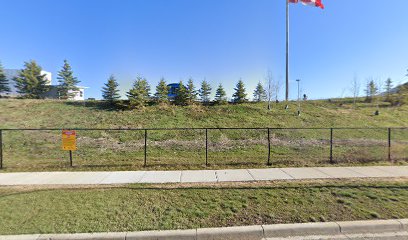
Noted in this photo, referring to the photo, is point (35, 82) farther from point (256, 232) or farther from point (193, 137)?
point (256, 232)

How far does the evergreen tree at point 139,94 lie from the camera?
20.8 metres

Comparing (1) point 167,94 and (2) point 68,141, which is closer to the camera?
(2) point 68,141

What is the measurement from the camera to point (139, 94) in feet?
69.4

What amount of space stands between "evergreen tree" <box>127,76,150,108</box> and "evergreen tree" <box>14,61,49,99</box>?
61.6ft

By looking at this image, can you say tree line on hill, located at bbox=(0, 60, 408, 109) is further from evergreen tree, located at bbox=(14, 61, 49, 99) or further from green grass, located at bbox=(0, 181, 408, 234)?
green grass, located at bbox=(0, 181, 408, 234)

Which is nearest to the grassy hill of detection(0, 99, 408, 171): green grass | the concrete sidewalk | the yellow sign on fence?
detection(0, 99, 408, 171): green grass

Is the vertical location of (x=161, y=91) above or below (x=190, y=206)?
above

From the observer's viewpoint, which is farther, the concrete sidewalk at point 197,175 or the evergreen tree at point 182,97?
the evergreen tree at point 182,97

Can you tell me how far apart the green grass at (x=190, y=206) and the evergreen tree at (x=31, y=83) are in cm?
3264

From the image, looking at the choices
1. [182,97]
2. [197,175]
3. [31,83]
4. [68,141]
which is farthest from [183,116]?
[31,83]

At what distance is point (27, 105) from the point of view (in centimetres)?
Result: 2056

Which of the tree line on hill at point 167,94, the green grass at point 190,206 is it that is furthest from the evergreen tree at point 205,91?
the green grass at point 190,206

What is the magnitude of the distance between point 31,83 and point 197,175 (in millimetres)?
34999

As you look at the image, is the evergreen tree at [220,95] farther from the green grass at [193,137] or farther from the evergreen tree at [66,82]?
the evergreen tree at [66,82]
